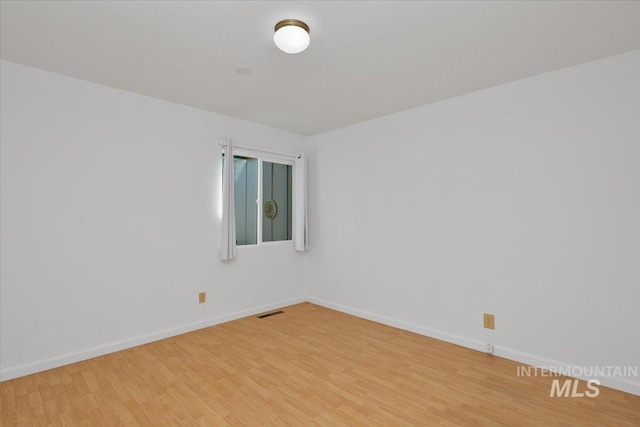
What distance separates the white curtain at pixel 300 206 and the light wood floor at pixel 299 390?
1576 millimetres

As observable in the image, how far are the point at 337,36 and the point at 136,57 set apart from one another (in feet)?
5.14

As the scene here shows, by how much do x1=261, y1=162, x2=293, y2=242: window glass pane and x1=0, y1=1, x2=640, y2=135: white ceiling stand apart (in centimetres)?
140

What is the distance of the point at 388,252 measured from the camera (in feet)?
12.0

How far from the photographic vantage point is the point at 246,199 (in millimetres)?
4105

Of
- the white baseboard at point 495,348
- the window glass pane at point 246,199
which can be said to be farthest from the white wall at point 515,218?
the window glass pane at point 246,199

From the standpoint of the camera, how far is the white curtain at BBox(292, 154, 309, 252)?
442 cm

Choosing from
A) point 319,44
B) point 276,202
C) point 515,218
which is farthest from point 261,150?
point 515,218

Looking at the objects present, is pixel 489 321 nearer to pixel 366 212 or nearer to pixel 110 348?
pixel 366 212

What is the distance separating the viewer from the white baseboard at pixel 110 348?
95.9 inches

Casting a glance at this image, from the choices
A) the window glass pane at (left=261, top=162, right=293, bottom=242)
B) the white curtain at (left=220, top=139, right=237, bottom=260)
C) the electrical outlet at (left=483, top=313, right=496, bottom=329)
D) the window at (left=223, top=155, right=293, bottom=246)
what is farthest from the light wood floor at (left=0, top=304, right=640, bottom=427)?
the window glass pane at (left=261, top=162, right=293, bottom=242)

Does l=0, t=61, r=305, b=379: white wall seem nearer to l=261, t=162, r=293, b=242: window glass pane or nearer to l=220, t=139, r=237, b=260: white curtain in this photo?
l=220, t=139, r=237, b=260: white curtain

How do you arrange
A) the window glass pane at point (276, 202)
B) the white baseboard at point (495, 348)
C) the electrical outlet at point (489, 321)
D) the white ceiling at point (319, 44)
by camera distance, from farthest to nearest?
the window glass pane at point (276, 202) < the electrical outlet at point (489, 321) < the white baseboard at point (495, 348) < the white ceiling at point (319, 44)

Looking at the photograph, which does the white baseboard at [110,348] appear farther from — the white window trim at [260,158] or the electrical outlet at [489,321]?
the electrical outlet at [489,321]

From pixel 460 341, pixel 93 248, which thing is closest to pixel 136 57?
pixel 93 248
